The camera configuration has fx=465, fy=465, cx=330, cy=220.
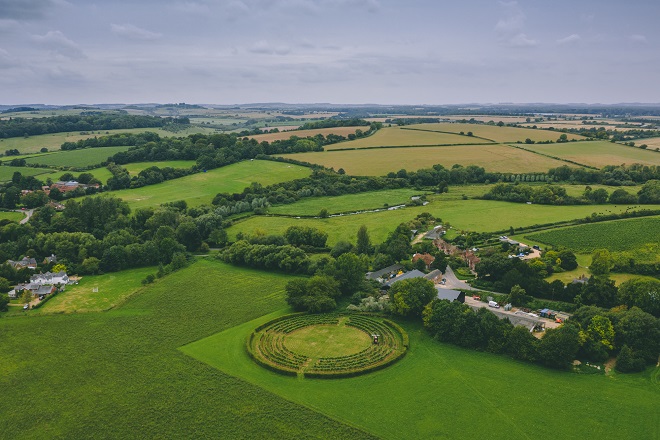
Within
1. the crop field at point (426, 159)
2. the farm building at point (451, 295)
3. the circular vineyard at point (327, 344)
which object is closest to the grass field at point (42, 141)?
the crop field at point (426, 159)

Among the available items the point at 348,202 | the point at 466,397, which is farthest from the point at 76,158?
the point at 466,397

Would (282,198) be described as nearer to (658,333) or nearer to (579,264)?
(579,264)

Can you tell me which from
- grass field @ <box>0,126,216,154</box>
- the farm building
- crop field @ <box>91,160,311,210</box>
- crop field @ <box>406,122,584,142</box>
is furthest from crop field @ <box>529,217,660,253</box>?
grass field @ <box>0,126,216,154</box>

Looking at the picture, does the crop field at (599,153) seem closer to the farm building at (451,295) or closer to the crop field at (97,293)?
the farm building at (451,295)

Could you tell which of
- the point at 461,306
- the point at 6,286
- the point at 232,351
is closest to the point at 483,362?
the point at 461,306

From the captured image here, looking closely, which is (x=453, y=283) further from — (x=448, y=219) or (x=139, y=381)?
(x=139, y=381)

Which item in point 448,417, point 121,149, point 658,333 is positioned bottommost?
point 448,417
